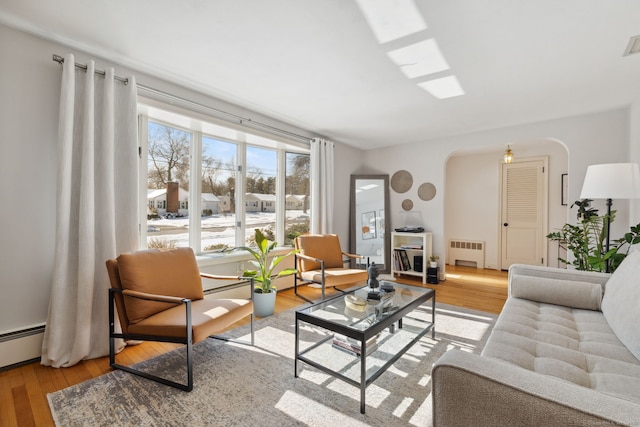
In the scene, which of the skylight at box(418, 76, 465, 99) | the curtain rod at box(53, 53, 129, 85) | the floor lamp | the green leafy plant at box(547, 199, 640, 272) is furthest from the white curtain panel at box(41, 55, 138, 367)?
the green leafy plant at box(547, 199, 640, 272)

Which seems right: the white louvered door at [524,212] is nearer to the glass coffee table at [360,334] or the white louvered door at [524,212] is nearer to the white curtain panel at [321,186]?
the white curtain panel at [321,186]

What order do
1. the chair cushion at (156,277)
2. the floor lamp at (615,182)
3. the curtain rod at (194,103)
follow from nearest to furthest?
the chair cushion at (156,277) < the curtain rod at (194,103) < the floor lamp at (615,182)

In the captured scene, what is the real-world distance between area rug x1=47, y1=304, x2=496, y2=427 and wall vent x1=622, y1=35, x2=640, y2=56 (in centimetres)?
251

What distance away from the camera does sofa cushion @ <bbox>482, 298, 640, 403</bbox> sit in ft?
4.04

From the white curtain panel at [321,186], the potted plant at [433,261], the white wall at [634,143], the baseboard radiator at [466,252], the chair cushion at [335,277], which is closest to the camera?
the white wall at [634,143]

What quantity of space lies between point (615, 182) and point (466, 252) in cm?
366

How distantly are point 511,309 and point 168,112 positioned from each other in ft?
10.8

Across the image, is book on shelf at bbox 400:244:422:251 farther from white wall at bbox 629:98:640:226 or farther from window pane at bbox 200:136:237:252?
window pane at bbox 200:136:237:252

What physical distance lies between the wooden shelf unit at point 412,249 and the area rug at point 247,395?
233 cm

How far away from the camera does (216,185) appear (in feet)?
11.6

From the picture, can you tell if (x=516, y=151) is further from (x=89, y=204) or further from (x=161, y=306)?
(x=89, y=204)

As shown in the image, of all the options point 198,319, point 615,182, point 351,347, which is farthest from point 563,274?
point 198,319

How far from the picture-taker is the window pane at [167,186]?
117 inches

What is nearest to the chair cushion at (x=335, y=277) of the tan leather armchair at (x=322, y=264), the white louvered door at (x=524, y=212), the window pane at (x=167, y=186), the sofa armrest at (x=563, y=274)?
the tan leather armchair at (x=322, y=264)
